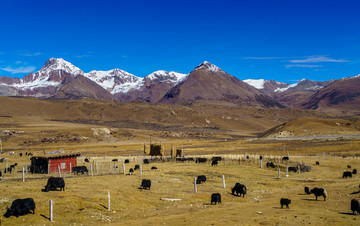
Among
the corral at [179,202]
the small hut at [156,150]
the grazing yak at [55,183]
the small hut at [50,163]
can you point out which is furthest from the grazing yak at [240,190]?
the small hut at [156,150]

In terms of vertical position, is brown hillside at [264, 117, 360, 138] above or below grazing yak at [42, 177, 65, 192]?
above

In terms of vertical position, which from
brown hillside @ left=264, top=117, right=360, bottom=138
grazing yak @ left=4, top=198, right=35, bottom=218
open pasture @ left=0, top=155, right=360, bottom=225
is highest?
brown hillside @ left=264, top=117, right=360, bottom=138

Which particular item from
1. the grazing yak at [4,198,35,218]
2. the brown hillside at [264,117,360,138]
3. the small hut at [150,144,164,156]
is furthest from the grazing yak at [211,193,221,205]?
the brown hillside at [264,117,360,138]

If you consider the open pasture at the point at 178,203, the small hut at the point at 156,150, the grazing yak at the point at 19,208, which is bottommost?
the open pasture at the point at 178,203

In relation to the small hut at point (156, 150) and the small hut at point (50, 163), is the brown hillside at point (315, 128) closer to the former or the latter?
the small hut at point (156, 150)

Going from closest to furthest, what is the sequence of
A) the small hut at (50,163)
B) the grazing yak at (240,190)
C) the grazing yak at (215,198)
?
the grazing yak at (215,198) → the grazing yak at (240,190) → the small hut at (50,163)

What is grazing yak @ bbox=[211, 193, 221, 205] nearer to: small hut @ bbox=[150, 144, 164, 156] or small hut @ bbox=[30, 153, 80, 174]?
small hut @ bbox=[30, 153, 80, 174]

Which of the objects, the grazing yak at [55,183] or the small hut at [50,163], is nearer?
the grazing yak at [55,183]

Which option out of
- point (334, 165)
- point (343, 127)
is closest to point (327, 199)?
point (334, 165)

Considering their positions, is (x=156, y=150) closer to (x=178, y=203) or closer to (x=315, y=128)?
(x=178, y=203)

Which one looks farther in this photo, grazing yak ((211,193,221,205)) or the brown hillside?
the brown hillside

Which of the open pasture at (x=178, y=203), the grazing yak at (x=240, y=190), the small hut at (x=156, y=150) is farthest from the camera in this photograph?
the small hut at (x=156, y=150)

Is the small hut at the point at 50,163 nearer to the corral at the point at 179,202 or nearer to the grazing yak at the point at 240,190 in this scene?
the corral at the point at 179,202

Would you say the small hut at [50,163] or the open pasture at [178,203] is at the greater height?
the small hut at [50,163]
